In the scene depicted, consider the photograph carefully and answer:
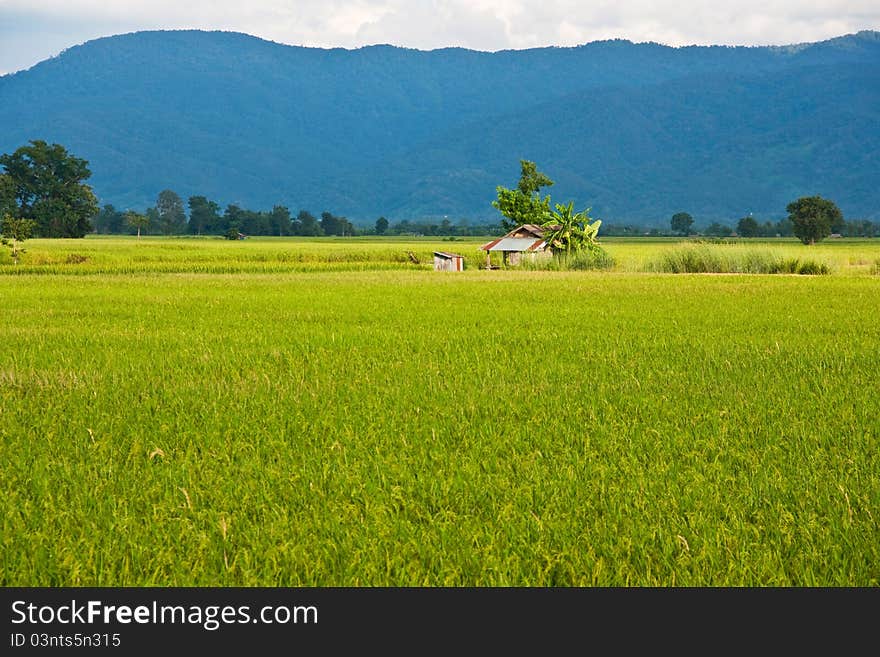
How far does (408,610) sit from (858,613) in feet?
5.48

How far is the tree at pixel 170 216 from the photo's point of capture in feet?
532

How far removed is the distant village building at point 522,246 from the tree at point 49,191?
6406cm

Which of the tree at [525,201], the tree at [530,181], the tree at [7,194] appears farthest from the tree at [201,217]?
the tree at [525,201]

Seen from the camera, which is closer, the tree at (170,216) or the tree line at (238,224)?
the tree line at (238,224)

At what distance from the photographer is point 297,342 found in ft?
42.0

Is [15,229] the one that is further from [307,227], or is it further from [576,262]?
[307,227]

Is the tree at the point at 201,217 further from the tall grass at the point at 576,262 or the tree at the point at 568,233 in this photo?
the tall grass at the point at 576,262

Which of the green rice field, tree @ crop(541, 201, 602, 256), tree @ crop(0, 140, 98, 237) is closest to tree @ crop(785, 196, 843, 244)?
tree @ crop(541, 201, 602, 256)

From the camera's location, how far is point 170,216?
188 m

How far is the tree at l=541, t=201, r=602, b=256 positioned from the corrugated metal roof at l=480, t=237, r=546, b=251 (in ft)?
2.24

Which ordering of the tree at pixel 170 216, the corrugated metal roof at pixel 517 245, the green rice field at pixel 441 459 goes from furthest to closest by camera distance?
the tree at pixel 170 216 < the corrugated metal roof at pixel 517 245 < the green rice field at pixel 441 459

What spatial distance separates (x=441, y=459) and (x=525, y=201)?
54.5 metres

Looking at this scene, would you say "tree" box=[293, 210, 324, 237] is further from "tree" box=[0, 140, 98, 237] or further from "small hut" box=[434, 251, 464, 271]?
"small hut" box=[434, 251, 464, 271]

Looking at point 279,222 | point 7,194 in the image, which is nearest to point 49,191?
point 7,194
